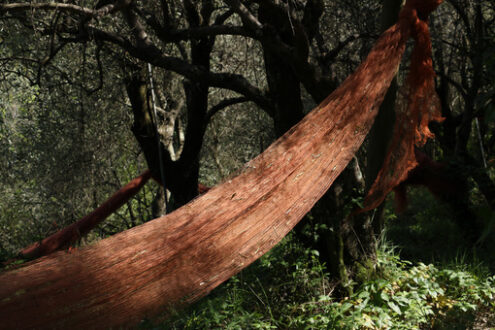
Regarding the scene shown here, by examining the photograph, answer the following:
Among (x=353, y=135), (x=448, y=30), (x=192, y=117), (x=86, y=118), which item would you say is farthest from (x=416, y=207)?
(x=353, y=135)

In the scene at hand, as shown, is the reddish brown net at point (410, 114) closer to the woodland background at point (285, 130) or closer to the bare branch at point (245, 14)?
the woodland background at point (285, 130)

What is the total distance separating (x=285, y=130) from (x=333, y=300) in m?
1.28

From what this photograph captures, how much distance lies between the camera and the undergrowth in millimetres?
2891

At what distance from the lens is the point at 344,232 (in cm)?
346

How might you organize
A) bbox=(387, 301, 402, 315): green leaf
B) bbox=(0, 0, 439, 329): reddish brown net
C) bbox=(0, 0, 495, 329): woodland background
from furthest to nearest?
1. bbox=(0, 0, 495, 329): woodland background
2. bbox=(387, 301, 402, 315): green leaf
3. bbox=(0, 0, 439, 329): reddish brown net

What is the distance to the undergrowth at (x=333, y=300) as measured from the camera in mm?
2891

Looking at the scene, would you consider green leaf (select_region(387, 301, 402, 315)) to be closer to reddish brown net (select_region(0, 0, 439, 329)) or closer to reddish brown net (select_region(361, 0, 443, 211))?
reddish brown net (select_region(361, 0, 443, 211))

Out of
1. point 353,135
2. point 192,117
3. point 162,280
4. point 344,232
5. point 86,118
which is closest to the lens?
point 162,280

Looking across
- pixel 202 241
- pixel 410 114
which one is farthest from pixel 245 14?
pixel 202 241

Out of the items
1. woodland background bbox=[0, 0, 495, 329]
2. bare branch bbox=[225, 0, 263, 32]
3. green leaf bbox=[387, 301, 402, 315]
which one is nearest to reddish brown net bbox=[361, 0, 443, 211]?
woodland background bbox=[0, 0, 495, 329]

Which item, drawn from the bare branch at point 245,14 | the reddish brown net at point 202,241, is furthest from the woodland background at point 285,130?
the reddish brown net at point 202,241

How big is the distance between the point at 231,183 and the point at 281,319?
47.0 inches

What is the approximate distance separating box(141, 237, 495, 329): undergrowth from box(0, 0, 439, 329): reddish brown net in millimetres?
908

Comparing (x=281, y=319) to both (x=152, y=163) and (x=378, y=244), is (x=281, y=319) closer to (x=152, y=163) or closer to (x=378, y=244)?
(x=378, y=244)
